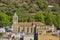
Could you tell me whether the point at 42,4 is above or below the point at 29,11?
above

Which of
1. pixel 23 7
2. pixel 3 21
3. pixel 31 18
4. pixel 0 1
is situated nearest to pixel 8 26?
pixel 3 21

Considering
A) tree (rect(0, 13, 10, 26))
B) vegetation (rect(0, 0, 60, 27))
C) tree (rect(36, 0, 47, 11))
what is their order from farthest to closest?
tree (rect(36, 0, 47, 11))
vegetation (rect(0, 0, 60, 27))
tree (rect(0, 13, 10, 26))

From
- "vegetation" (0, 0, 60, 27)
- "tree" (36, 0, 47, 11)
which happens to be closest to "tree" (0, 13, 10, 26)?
"vegetation" (0, 0, 60, 27)

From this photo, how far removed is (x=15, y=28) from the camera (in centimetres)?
5512

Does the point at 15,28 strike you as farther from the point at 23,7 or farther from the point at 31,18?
the point at 23,7

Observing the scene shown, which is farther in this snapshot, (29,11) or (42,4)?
(42,4)

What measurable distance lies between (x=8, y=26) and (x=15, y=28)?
Result: 4.27 metres

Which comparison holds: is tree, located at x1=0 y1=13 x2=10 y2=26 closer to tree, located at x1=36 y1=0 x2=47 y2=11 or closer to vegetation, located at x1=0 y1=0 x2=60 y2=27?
vegetation, located at x1=0 y1=0 x2=60 y2=27

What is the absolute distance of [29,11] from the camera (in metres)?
78.8

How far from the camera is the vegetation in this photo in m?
64.8

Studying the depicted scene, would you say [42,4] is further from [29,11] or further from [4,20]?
[4,20]

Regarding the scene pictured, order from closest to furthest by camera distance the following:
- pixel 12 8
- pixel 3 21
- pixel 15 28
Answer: pixel 15 28 → pixel 3 21 → pixel 12 8

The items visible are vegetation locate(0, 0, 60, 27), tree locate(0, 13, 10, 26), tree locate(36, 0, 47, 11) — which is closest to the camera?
A: tree locate(0, 13, 10, 26)

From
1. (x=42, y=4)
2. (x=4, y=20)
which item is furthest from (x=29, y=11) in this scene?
(x=4, y=20)
